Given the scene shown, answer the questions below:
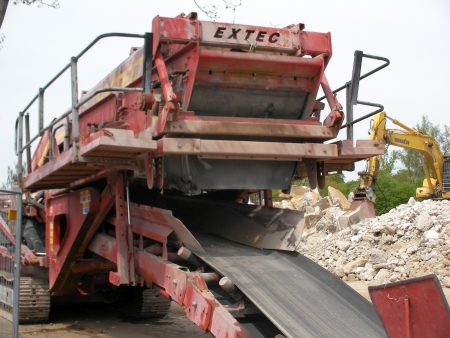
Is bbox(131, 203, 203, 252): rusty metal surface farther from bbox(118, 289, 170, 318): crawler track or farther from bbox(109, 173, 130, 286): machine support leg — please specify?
bbox(118, 289, 170, 318): crawler track

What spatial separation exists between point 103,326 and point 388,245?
8099mm

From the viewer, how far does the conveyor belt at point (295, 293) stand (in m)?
5.12

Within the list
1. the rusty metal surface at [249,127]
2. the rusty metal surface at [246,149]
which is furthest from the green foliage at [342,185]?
the rusty metal surface at [246,149]

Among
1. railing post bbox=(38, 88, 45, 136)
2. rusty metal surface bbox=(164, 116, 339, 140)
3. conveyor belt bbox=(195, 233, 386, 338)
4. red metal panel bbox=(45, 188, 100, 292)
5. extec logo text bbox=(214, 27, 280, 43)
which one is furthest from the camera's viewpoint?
red metal panel bbox=(45, 188, 100, 292)

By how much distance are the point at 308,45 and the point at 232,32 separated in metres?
0.77

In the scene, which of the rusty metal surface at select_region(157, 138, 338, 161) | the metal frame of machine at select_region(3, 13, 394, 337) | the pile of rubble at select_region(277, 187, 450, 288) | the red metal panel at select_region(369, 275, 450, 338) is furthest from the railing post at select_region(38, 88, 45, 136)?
the pile of rubble at select_region(277, 187, 450, 288)

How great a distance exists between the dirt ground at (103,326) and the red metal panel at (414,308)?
400 cm

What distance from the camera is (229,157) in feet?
19.7

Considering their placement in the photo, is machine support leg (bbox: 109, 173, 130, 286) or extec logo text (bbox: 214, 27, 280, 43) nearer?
extec logo text (bbox: 214, 27, 280, 43)

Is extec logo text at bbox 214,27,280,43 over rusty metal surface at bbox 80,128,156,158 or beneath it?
over

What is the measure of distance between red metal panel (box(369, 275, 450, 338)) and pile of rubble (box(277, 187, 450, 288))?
928 cm

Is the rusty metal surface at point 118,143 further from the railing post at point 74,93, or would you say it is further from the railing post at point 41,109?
the railing post at point 41,109

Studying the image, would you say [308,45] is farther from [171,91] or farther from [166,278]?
[166,278]

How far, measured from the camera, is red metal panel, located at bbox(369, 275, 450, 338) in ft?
12.5
